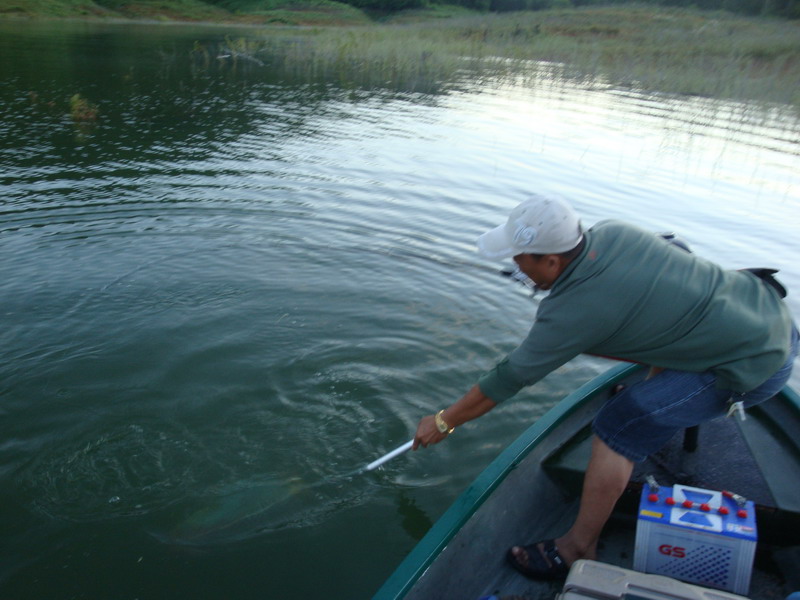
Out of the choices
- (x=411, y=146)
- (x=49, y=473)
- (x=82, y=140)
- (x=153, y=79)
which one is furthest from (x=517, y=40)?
(x=49, y=473)

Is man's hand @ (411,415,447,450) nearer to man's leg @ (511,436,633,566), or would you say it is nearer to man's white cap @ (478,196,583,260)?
man's leg @ (511,436,633,566)

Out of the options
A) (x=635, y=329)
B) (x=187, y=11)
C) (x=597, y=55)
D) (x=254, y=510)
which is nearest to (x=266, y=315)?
(x=254, y=510)

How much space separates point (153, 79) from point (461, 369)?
1714 centimetres

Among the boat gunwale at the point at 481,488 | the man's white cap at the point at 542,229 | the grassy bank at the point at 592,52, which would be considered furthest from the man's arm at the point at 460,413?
the grassy bank at the point at 592,52

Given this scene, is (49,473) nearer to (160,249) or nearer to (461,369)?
(461,369)

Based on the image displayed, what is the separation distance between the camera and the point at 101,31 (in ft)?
117

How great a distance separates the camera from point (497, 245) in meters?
2.74

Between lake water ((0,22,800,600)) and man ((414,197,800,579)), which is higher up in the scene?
man ((414,197,800,579))

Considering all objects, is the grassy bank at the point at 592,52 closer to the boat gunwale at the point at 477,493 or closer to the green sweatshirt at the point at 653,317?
the boat gunwale at the point at 477,493

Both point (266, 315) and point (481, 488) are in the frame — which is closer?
point (481, 488)

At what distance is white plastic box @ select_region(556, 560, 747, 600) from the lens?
241 cm

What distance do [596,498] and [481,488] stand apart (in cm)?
51

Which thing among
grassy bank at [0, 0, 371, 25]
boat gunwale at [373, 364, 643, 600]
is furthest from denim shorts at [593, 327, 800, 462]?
grassy bank at [0, 0, 371, 25]

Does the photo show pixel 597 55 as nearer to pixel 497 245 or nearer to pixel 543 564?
pixel 497 245
